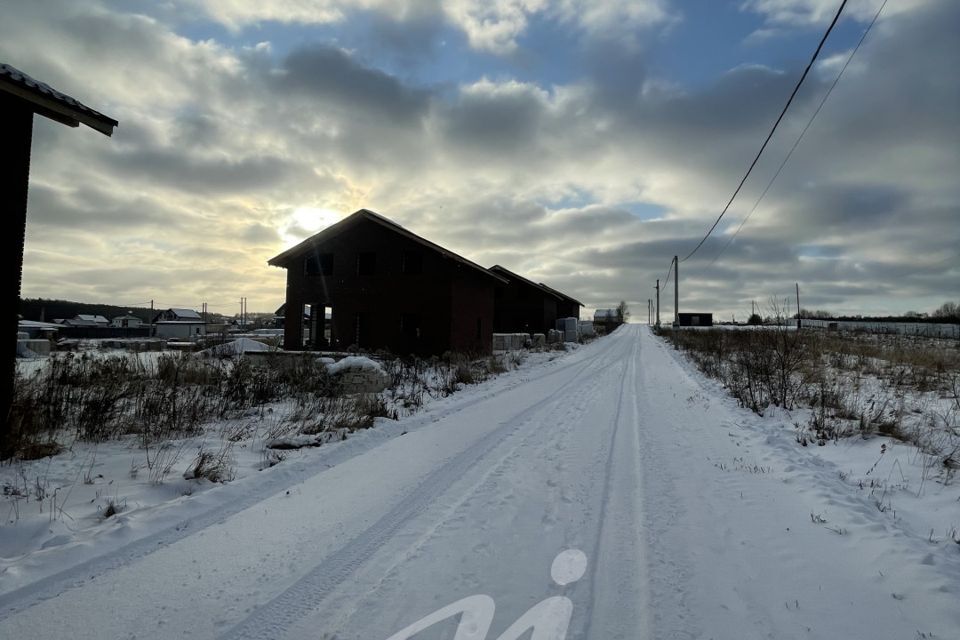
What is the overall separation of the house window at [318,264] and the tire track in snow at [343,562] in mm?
20592

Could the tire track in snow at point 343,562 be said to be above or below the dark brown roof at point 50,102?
below

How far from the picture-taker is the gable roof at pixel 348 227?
73.8 feet

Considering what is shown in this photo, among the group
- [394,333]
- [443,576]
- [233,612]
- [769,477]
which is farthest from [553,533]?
[394,333]

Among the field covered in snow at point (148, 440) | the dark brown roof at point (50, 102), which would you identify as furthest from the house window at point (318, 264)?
the dark brown roof at point (50, 102)

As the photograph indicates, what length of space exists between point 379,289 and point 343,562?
21.0m

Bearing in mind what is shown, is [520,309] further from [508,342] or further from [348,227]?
[348,227]

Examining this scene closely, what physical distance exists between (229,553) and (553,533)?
8.34 feet

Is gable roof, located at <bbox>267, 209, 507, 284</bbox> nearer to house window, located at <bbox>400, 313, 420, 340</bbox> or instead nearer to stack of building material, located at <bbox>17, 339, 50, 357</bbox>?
house window, located at <bbox>400, 313, 420, 340</bbox>

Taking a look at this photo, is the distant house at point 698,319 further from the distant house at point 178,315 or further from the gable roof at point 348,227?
the distant house at point 178,315

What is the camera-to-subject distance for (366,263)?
2428cm

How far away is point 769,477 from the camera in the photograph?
542 cm

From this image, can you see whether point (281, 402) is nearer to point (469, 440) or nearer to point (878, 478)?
point (469, 440)

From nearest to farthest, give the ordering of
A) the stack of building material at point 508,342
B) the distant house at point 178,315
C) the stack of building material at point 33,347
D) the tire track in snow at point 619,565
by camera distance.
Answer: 1. the tire track in snow at point 619,565
2. the stack of building material at point 33,347
3. the stack of building material at point 508,342
4. the distant house at point 178,315

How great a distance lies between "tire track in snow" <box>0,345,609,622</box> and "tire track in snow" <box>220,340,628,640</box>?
1368 millimetres
